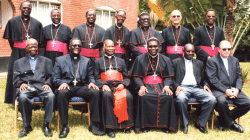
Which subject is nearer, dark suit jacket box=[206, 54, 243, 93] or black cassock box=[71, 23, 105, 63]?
dark suit jacket box=[206, 54, 243, 93]

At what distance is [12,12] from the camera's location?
33.1 feet

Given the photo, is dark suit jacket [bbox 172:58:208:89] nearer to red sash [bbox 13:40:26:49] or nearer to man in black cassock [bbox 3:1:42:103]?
man in black cassock [bbox 3:1:42:103]

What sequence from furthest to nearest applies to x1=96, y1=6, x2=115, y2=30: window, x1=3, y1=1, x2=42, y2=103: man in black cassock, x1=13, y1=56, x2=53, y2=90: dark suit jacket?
x1=96, y1=6, x2=115, y2=30: window → x1=3, y1=1, x2=42, y2=103: man in black cassock → x1=13, y1=56, x2=53, y2=90: dark suit jacket

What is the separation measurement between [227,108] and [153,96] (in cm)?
146

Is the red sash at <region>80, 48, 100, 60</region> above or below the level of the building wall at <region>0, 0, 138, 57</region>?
below

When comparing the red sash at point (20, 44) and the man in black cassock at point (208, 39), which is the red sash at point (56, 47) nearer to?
the red sash at point (20, 44)

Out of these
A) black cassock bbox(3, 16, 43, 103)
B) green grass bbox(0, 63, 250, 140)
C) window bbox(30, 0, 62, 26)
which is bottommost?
green grass bbox(0, 63, 250, 140)

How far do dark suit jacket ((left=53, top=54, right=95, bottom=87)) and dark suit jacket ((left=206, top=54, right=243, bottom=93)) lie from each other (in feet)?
7.98

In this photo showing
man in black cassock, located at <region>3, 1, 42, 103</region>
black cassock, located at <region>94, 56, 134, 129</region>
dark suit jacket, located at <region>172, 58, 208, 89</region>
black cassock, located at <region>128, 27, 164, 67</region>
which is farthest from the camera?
black cassock, located at <region>128, 27, 164, 67</region>

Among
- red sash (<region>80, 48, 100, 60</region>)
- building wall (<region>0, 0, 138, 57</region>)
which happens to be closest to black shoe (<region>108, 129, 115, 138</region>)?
red sash (<region>80, 48, 100, 60</region>)

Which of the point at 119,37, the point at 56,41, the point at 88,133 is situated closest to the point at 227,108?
the point at 88,133

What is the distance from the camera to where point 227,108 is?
16.5 ft

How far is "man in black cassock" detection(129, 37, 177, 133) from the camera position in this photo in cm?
496

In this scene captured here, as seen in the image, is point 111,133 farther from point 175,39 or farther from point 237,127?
point 175,39
